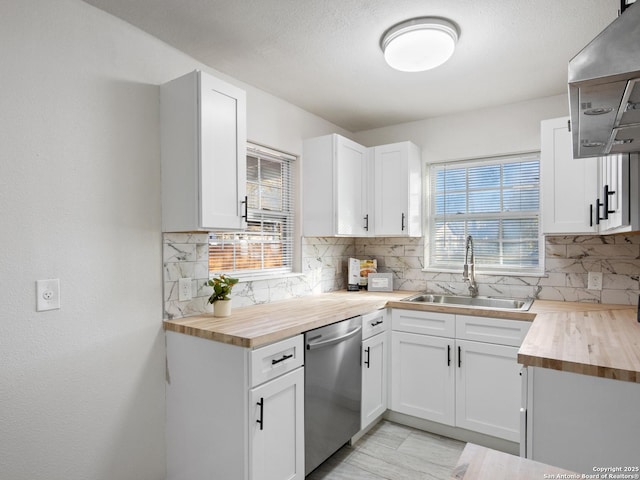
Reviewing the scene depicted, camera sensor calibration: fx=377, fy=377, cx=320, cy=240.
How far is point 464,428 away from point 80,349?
238 centimetres

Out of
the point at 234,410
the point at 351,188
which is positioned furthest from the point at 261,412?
the point at 351,188

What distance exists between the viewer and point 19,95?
156cm

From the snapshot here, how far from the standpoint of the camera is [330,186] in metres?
3.04

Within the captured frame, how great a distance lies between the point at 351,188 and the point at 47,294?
7.39 feet

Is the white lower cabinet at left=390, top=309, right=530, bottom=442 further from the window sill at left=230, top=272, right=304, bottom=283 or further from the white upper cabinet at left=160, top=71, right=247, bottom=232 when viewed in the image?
the white upper cabinet at left=160, top=71, right=247, bottom=232

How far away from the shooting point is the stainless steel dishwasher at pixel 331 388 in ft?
6.82

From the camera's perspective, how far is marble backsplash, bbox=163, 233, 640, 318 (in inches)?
87.6

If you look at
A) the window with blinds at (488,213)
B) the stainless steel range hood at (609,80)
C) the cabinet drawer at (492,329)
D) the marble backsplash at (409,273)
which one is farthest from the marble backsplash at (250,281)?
the stainless steel range hood at (609,80)

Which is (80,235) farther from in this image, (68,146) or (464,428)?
(464,428)

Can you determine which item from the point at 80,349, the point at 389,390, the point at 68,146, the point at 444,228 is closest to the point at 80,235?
the point at 68,146

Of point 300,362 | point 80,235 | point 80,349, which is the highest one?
point 80,235

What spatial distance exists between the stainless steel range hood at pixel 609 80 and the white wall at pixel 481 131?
2019 millimetres

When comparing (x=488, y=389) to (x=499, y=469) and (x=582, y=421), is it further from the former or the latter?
(x=499, y=469)

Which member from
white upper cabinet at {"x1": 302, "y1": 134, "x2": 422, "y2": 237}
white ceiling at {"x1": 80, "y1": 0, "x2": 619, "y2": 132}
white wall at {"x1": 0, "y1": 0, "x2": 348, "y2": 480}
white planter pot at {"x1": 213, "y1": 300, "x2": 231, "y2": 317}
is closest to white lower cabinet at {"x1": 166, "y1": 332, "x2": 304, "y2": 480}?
white wall at {"x1": 0, "y1": 0, "x2": 348, "y2": 480}
